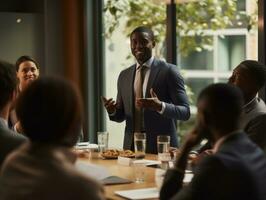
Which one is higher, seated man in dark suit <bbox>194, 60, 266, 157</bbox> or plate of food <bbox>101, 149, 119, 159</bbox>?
seated man in dark suit <bbox>194, 60, 266, 157</bbox>

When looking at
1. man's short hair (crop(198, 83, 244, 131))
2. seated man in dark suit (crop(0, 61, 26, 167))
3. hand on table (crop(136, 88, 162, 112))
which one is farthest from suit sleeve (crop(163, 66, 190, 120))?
man's short hair (crop(198, 83, 244, 131))

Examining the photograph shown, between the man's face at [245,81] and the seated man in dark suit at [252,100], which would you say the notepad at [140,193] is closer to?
the seated man in dark suit at [252,100]

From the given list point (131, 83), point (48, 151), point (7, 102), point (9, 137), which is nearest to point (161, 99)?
point (131, 83)

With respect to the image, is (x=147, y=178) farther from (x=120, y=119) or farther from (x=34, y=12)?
(x=34, y=12)

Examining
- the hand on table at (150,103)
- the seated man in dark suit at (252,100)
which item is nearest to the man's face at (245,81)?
the seated man in dark suit at (252,100)

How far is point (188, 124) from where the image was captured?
214 inches

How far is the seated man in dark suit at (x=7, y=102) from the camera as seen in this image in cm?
236

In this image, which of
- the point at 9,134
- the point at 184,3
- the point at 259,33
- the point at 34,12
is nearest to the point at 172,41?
Answer: the point at 184,3

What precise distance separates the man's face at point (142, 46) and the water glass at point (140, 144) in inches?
45.6

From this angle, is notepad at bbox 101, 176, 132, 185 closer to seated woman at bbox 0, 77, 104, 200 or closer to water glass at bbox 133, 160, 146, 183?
water glass at bbox 133, 160, 146, 183

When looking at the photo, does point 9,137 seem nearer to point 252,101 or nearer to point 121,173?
point 121,173

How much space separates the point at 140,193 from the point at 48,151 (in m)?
1.03

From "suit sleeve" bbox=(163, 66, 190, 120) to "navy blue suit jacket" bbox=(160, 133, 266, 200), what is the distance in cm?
198

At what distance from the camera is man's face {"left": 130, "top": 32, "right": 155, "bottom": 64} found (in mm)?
4355
